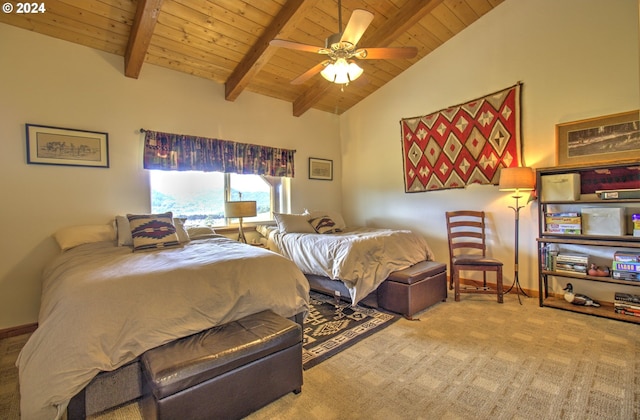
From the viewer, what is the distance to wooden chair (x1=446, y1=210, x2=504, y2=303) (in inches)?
129

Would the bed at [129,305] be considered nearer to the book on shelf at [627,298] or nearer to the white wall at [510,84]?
the white wall at [510,84]

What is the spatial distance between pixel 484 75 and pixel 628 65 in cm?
131

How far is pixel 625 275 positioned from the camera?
2732 millimetres

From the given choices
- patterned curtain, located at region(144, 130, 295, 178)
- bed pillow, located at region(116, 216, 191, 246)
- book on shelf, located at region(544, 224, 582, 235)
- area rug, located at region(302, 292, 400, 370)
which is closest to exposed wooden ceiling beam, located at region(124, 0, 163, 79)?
patterned curtain, located at region(144, 130, 295, 178)

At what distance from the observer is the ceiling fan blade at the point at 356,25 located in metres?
2.00

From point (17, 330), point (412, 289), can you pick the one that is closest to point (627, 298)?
point (412, 289)

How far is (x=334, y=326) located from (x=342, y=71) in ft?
7.39

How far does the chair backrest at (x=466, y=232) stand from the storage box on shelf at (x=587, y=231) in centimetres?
64

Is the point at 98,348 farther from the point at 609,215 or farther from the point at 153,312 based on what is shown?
the point at 609,215

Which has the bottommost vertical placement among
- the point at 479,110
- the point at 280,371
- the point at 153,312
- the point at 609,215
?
the point at 280,371

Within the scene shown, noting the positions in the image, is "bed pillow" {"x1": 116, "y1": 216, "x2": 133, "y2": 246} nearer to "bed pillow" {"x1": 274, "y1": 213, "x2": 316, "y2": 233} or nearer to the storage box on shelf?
"bed pillow" {"x1": 274, "y1": 213, "x2": 316, "y2": 233}

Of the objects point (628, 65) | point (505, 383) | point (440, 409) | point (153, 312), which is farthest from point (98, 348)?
point (628, 65)

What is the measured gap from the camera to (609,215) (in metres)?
2.80

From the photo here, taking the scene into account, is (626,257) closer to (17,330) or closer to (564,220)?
(564,220)
